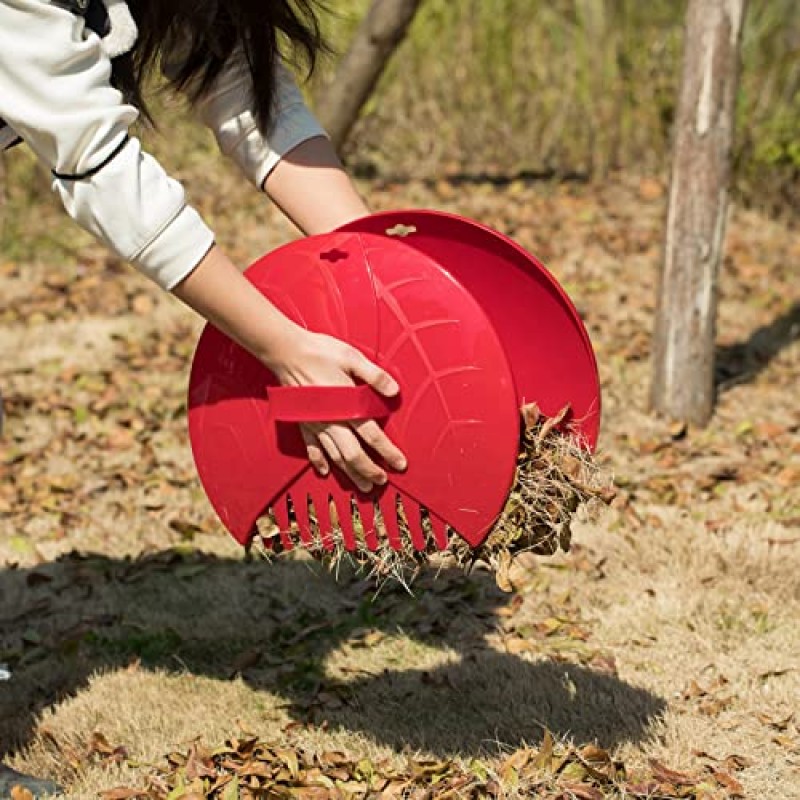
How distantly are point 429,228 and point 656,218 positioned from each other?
244 inches

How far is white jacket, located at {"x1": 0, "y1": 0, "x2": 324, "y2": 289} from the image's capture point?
2.12 m

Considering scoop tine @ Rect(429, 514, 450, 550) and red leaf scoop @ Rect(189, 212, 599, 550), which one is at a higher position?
red leaf scoop @ Rect(189, 212, 599, 550)

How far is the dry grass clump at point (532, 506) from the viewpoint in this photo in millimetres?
2490

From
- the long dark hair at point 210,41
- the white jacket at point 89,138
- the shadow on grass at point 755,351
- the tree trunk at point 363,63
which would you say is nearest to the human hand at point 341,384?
the white jacket at point 89,138

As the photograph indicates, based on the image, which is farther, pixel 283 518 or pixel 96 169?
pixel 283 518

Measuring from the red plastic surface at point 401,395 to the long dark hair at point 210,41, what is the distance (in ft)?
1.42

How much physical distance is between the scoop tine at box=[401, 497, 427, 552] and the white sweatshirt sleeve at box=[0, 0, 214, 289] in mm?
590

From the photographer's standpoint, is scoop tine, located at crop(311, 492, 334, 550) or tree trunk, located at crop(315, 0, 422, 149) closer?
scoop tine, located at crop(311, 492, 334, 550)

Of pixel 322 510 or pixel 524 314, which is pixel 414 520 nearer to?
pixel 322 510

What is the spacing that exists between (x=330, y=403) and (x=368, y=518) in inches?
10.1

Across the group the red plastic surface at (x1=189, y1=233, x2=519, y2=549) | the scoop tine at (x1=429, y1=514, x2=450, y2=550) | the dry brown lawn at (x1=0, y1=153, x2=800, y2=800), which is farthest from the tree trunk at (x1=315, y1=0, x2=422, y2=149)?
the scoop tine at (x1=429, y1=514, x2=450, y2=550)

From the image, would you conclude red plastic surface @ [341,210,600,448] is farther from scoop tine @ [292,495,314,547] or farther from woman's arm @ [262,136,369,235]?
scoop tine @ [292,495,314,547]

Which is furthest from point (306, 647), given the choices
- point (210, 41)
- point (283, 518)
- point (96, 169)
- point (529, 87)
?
point (529, 87)

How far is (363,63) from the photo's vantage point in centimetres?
722
